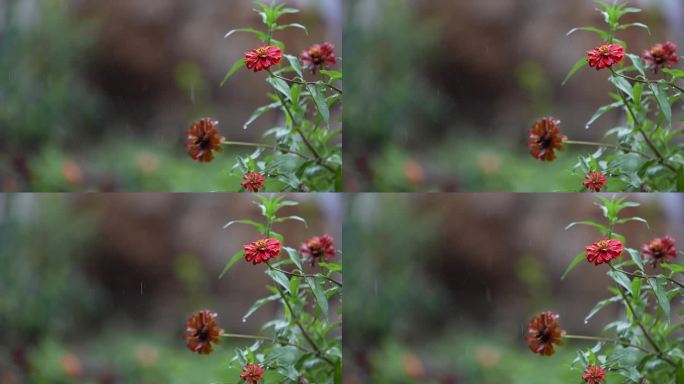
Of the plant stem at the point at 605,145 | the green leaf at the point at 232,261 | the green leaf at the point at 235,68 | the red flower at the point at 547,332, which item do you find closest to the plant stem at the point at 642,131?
the plant stem at the point at 605,145

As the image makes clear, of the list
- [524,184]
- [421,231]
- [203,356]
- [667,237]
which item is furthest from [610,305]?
[203,356]

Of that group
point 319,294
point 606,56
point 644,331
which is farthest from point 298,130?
point 644,331

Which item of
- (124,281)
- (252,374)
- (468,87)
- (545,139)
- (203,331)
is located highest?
(468,87)

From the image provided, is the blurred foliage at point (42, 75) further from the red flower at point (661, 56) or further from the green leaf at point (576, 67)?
the red flower at point (661, 56)

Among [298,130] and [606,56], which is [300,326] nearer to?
[298,130]

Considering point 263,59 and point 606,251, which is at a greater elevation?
point 263,59

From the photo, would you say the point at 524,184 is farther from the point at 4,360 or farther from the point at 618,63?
the point at 4,360

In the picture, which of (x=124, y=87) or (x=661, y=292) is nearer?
(x=661, y=292)
